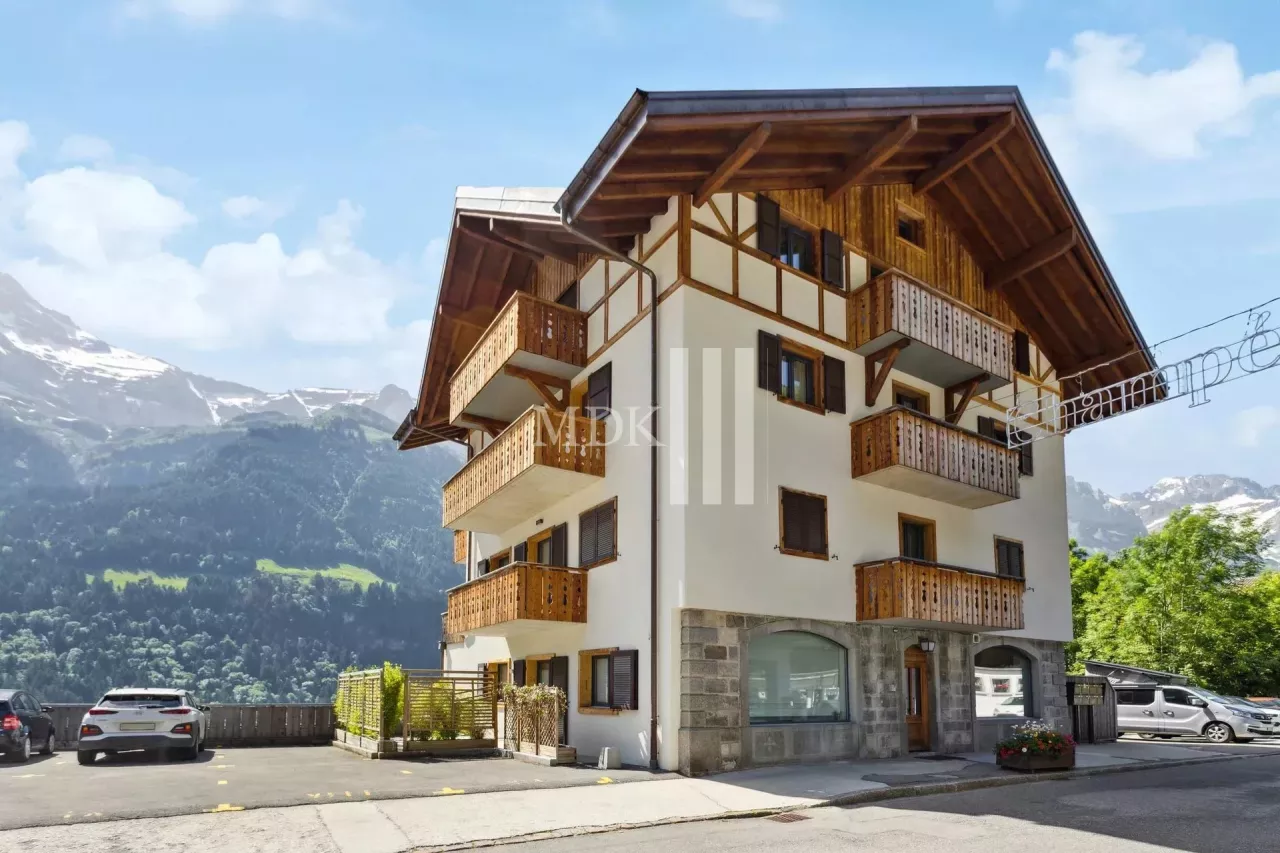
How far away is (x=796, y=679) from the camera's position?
62.5ft

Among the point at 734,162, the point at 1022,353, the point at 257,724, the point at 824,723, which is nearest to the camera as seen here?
the point at 734,162

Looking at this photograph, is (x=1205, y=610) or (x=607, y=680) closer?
(x=607, y=680)

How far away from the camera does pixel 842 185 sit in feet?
68.5

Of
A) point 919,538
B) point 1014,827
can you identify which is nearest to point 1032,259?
point 919,538

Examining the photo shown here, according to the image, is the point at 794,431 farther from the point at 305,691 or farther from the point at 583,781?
the point at 305,691

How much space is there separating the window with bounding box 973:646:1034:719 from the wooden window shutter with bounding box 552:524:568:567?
9.00m

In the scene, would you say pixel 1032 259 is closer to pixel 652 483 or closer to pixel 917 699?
pixel 917 699

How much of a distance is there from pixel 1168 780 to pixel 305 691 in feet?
423

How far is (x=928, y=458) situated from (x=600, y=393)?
6484mm

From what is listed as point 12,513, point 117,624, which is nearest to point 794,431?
point 117,624

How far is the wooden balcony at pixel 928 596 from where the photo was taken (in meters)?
19.3

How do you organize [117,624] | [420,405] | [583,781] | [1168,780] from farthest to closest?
[117,624] < [420,405] < [1168,780] < [583,781]

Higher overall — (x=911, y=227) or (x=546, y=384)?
(x=911, y=227)

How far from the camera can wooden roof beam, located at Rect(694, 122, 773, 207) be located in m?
17.8
